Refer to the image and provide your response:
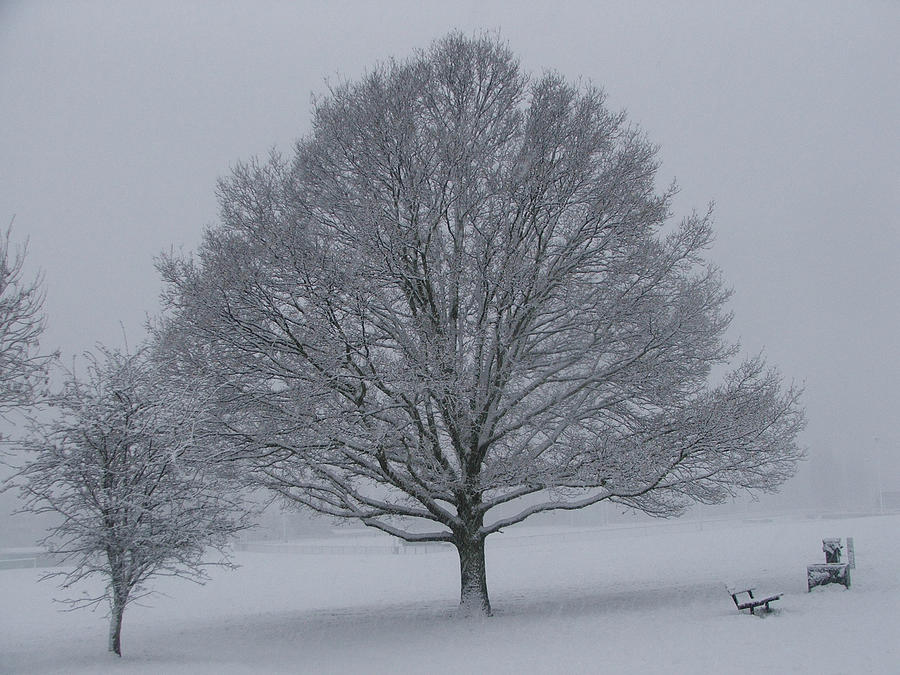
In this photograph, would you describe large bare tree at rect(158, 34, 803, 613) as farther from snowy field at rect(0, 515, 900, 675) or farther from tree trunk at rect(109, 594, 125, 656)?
tree trunk at rect(109, 594, 125, 656)

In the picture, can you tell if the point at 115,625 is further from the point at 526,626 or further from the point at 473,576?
the point at 526,626

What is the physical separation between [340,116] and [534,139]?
3.85 meters

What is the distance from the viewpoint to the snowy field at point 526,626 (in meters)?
9.19

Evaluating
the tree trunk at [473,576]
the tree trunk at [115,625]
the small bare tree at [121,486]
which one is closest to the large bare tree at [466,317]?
the tree trunk at [473,576]

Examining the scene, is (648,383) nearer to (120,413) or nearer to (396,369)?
(396,369)

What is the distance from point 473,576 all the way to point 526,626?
1.85m

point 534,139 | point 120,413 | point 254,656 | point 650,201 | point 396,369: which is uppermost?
point 534,139

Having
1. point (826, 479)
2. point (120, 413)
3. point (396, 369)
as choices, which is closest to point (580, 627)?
point (396, 369)

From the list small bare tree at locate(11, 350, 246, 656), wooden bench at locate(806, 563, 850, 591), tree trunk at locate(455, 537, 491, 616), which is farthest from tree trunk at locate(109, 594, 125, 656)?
wooden bench at locate(806, 563, 850, 591)

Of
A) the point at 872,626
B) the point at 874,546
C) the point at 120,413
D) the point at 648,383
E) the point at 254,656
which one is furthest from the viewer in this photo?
the point at 874,546

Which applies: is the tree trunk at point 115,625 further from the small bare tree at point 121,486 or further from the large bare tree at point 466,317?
the large bare tree at point 466,317

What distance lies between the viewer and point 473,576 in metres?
14.2

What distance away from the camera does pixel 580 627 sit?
12.0 meters

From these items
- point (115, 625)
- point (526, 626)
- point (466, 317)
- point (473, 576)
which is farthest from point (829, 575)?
point (115, 625)
